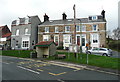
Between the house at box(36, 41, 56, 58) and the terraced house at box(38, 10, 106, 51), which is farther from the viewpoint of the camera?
the terraced house at box(38, 10, 106, 51)

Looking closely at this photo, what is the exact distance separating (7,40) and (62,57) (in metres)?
31.8

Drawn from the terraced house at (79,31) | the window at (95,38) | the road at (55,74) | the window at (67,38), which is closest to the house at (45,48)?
the road at (55,74)

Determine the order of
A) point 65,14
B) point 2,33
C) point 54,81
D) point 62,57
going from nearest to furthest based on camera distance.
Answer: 1. point 54,81
2. point 62,57
3. point 65,14
4. point 2,33

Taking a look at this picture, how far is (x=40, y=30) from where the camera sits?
120 feet

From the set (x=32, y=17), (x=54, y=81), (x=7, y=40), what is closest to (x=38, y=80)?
(x=54, y=81)

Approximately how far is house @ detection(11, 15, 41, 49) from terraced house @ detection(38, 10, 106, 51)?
2.09m

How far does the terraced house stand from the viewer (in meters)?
30.4

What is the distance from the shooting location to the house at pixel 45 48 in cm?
1909

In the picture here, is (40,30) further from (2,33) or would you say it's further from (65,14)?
(2,33)

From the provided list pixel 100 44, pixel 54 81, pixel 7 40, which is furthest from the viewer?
pixel 7 40

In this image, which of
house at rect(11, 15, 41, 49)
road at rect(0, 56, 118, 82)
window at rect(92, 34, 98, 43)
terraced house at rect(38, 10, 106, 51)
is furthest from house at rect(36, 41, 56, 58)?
house at rect(11, 15, 41, 49)

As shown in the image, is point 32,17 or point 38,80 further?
point 32,17

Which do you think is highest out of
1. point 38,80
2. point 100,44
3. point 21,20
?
point 21,20

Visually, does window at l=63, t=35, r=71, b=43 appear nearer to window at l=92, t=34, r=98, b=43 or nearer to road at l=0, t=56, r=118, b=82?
window at l=92, t=34, r=98, b=43
